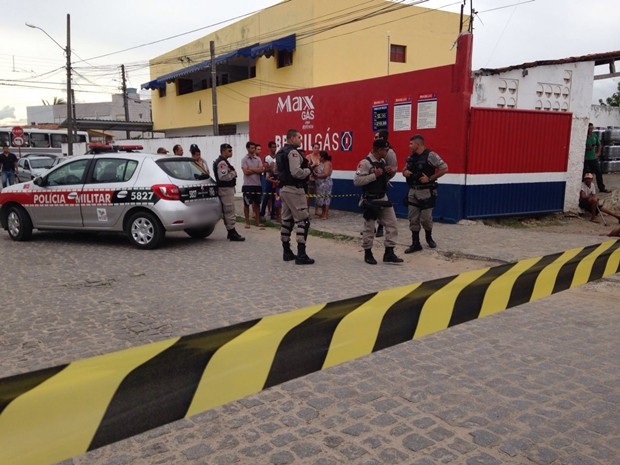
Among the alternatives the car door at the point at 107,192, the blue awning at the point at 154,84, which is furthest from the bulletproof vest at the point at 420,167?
the blue awning at the point at 154,84

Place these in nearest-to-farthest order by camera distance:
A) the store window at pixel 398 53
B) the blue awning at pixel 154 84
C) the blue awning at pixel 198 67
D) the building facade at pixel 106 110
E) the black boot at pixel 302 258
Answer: the black boot at pixel 302 258
the blue awning at pixel 198 67
the store window at pixel 398 53
the blue awning at pixel 154 84
the building facade at pixel 106 110

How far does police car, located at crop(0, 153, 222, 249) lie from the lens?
321 inches

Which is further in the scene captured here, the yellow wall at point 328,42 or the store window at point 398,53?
the store window at point 398,53

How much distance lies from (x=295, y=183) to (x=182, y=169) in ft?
8.00

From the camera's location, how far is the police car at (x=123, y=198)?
26.8ft

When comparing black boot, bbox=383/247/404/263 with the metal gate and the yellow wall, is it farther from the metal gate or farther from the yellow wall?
the yellow wall

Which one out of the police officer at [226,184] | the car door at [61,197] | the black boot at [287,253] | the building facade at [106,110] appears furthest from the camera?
the building facade at [106,110]

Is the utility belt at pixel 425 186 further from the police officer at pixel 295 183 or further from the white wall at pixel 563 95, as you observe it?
the white wall at pixel 563 95

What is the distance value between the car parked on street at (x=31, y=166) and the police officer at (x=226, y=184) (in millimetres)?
16030

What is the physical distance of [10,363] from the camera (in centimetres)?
383

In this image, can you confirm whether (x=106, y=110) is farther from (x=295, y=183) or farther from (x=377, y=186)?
(x=377, y=186)

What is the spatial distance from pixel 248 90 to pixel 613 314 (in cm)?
2413

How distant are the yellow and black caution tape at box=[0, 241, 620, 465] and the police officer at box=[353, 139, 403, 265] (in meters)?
4.97

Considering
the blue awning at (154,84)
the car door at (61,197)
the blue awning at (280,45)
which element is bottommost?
the car door at (61,197)
